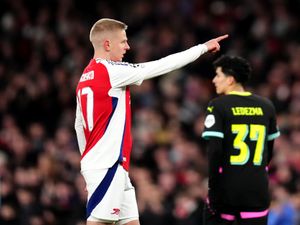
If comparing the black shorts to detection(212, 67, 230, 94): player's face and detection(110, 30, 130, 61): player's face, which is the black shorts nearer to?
detection(212, 67, 230, 94): player's face

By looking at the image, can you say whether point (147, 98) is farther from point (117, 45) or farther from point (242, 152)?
point (117, 45)

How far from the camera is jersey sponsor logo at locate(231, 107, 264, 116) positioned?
8.05 metres

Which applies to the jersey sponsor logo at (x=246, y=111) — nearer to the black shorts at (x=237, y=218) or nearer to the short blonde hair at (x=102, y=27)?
the black shorts at (x=237, y=218)

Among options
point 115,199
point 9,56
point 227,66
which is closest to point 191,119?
point 9,56

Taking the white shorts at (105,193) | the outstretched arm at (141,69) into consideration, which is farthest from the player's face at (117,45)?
the white shorts at (105,193)

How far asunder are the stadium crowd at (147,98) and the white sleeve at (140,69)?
463cm

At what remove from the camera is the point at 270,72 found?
53.0 ft

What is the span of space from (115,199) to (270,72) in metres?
9.23

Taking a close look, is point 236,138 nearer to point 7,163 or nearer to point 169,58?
point 169,58

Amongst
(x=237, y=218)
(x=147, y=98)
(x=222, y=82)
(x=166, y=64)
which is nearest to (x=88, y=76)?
(x=166, y=64)

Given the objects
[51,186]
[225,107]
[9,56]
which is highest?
A: [9,56]

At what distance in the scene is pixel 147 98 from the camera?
16.8m

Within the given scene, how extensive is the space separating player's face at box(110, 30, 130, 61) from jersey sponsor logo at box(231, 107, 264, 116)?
1177 millimetres

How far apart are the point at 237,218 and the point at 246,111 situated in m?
0.92
